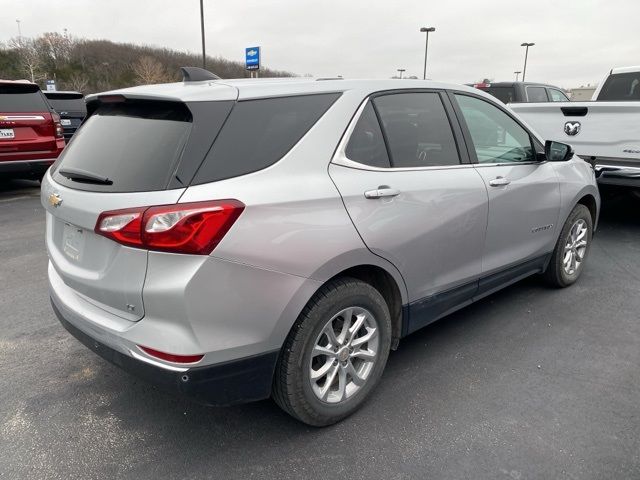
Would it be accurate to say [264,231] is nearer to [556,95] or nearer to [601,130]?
[601,130]

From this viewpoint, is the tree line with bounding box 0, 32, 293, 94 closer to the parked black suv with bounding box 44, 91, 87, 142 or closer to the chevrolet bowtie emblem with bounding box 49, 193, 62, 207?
the parked black suv with bounding box 44, 91, 87, 142

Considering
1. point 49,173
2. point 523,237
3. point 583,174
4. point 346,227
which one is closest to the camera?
point 346,227

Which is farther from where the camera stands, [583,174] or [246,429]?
[583,174]

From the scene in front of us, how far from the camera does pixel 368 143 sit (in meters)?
2.50

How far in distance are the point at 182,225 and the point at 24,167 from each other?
295 inches

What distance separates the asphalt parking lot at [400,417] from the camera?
7.23 feet

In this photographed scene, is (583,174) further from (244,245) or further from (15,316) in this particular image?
(15,316)

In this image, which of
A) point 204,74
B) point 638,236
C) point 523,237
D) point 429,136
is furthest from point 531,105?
point 204,74

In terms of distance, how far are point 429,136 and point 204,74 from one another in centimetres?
134

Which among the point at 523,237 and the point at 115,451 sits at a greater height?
the point at 523,237

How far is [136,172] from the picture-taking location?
2.04 m

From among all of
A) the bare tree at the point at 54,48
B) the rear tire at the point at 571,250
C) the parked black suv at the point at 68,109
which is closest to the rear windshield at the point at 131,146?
the rear tire at the point at 571,250

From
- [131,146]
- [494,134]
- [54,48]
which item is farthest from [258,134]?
[54,48]

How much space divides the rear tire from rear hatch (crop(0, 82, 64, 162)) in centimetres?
775
